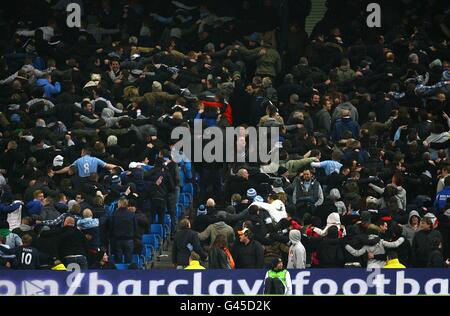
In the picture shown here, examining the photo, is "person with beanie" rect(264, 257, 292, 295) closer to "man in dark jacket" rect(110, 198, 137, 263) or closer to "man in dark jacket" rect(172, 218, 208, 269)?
"man in dark jacket" rect(172, 218, 208, 269)

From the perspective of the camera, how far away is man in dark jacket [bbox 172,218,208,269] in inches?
739

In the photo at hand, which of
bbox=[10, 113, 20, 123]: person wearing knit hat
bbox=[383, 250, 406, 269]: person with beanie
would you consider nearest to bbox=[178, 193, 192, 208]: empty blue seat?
bbox=[10, 113, 20, 123]: person wearing knit hat

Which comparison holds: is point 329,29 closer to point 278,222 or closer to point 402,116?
point 402,116

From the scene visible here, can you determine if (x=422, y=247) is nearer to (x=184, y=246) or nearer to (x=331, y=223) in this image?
(x=331, y=223)

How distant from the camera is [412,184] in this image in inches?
808

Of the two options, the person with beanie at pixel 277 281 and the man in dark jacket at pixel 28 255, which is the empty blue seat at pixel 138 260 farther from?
the person with beanie at pixel 277 281

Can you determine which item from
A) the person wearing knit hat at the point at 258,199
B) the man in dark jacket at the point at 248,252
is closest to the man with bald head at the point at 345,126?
the person wearing knit hat at the point at 258,199

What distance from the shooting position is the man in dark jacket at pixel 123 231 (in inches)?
755

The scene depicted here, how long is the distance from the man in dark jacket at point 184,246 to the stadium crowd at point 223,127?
0.07ft

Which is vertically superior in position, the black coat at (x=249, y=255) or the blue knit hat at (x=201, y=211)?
the blue knit hat at (x=201, y=211)
